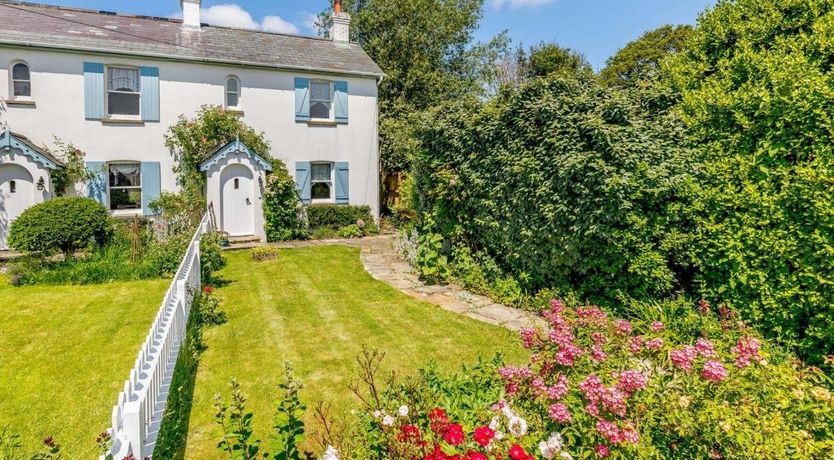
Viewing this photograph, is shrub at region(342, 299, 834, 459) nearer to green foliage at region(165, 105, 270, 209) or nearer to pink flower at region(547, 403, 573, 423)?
pink flower at region(547, 403, 573, 423)

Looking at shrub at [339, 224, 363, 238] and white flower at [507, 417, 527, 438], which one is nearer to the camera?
white flower at [507, 417, 527, 438]

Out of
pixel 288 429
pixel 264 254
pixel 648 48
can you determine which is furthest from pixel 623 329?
pixel 648 48

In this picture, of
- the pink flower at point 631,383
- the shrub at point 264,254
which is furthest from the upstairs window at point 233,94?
the pink flower at point 631,383

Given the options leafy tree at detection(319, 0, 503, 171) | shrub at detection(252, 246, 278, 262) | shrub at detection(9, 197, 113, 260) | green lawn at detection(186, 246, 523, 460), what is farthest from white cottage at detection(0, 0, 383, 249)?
leafy tree at detection(319, 0, 503, 171)

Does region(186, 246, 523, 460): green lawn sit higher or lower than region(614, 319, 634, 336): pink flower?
lower

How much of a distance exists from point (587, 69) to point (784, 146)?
Result: 9.95 ft

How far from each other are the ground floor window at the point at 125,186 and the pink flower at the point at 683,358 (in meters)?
15.1

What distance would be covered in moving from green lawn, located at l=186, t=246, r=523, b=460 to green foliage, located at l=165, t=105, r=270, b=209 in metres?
5.44

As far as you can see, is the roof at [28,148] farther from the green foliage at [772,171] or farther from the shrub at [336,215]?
the green foliage at [772,171]

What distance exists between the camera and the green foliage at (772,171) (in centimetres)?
500

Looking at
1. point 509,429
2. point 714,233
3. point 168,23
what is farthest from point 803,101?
point 168,23

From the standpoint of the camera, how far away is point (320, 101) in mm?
16203

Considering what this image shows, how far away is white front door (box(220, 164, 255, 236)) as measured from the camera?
14.2m

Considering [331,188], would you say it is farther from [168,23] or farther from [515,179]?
[515,179]
